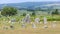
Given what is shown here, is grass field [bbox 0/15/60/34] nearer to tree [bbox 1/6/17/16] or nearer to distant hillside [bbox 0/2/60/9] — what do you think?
tree [bbox 1/6/17/16]

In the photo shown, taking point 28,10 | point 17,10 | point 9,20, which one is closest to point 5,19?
point 9,20

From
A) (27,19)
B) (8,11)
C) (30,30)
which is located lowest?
(30,30)

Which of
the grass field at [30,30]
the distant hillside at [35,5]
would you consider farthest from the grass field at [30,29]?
the distant hillside at [35,5]

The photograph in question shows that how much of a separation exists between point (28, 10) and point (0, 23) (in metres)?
0.66

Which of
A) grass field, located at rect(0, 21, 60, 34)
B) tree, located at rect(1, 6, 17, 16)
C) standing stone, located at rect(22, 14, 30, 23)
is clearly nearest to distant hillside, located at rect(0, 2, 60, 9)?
tree, located at rect(1, 6, 17, 16)

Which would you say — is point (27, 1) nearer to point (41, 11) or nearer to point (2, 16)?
point (41, 11)

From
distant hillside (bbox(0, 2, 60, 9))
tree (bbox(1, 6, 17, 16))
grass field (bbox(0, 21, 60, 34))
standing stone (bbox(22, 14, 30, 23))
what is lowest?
grass field (bbox(0, 21, 60, 34))

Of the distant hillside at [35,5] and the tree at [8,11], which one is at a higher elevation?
the distant hillside at [35,5]


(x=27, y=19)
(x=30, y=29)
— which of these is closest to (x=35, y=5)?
(x=27, y=19)

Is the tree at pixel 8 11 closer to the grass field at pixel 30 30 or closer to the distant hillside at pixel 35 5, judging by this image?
the distant hillside at pixel 35 5

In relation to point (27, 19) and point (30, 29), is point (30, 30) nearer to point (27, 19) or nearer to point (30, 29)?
point (30, 29)

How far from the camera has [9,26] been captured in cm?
297

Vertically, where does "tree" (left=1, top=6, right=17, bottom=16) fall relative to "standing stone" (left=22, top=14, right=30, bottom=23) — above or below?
above

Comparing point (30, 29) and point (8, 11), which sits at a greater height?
point (8, 11)
